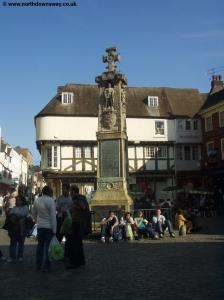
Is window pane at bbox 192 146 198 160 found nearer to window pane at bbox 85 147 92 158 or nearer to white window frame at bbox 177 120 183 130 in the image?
white window frame at bbox 177 120 183 130

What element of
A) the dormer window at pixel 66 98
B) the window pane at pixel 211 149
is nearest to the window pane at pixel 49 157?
the dormer window at pixel 66 98

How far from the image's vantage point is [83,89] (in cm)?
4250

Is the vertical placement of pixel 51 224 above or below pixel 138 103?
below

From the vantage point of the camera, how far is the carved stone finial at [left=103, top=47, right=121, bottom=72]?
60.8 feet

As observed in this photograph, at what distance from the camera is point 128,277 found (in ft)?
27.2

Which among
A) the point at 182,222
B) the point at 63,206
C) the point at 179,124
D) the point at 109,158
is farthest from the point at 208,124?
the point at 63,206

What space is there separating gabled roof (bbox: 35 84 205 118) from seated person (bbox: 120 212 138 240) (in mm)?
24904

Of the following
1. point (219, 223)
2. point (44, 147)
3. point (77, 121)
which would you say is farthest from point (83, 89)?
point (219, 223)

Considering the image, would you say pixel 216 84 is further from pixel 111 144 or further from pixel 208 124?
pixel 111 144

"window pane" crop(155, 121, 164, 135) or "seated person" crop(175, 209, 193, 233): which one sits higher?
"window pane" crop(155, 121, 164, 135)

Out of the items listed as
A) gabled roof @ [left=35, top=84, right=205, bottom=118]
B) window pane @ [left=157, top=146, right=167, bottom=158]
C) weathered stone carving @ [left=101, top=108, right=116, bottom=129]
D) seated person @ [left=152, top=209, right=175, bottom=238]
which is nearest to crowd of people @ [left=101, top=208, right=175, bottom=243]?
seated person @ [left=152, top=209, right=175, bottom=238]

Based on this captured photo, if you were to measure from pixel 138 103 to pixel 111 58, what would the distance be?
2414 cm

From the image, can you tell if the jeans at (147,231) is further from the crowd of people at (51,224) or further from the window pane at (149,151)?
the window pane at (149,151)

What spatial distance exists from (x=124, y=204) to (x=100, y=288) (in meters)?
9.56
